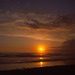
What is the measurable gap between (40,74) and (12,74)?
2.32m

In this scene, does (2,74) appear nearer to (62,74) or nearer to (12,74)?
(12,74)

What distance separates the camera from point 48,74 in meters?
10.2

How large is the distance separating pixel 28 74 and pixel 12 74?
1.32m

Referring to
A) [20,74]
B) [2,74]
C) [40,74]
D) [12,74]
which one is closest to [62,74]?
[40,74]

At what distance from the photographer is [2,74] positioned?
10.2 meters

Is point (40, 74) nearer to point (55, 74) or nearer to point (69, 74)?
point (55, 74)

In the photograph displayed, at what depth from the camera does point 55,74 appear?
1023 cm

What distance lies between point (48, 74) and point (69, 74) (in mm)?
1735

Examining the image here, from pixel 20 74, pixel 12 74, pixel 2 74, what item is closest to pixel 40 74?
pixel 20 74

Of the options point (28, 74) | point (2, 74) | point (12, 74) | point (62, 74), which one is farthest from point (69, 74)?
point (2, 74)

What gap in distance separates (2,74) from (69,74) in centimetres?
557

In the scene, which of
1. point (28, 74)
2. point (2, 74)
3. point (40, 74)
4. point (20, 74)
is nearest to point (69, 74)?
point (40, 74)

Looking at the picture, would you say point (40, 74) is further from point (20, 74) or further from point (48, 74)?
point (20, 74)

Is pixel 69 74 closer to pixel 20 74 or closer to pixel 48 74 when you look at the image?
pixel 48 74
